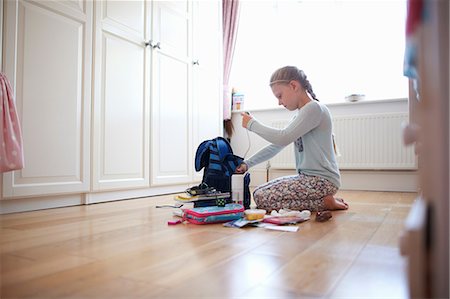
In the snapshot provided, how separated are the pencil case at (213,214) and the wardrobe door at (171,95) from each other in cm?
99

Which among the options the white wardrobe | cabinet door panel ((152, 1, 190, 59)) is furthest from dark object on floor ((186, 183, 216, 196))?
cabinet door panel ((152, 1, 190, 59))

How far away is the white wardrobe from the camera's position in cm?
163

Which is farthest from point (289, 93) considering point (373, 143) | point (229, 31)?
point (229, 31)

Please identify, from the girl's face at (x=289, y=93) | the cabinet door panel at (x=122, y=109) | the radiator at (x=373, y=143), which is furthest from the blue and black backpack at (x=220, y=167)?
the radiator at (x=373, y=143)

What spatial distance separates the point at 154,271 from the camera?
0.76 meters

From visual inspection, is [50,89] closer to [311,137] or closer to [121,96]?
[121,96]

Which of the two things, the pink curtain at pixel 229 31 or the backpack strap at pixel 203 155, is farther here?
the pink curtain at pixel 229 31

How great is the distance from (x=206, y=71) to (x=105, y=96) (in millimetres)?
1116

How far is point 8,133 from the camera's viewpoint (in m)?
1.44

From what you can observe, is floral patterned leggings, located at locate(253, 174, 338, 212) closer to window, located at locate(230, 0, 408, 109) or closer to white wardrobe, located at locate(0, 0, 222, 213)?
white wardrobe, located at locate(0, 0, 222, 213)

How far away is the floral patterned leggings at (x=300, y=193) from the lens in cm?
166

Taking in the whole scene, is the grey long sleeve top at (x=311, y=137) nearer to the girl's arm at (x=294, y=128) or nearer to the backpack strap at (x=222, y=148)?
the girl's arm at (x=294, y=128)

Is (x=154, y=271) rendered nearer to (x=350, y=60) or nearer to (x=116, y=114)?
(x=116, y=114)

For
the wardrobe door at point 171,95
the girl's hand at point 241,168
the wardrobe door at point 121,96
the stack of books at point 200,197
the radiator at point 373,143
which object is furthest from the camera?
the radiator at point 373,143
